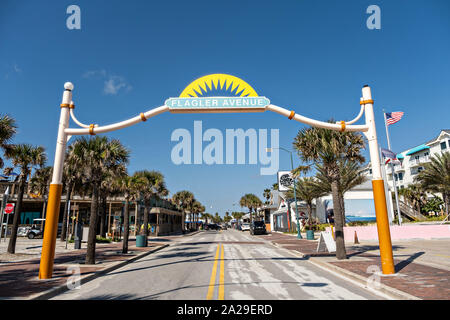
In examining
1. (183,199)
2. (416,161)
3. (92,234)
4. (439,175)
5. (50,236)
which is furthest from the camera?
(183,199)

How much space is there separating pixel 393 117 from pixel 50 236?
1000 inches

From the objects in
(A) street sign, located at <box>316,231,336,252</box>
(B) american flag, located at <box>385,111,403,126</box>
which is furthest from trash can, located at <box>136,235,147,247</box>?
(B) american flag, located at <box>385,111,403,126</box>

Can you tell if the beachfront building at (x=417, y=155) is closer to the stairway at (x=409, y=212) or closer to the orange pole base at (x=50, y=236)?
the stairway at (x=409, y=212)

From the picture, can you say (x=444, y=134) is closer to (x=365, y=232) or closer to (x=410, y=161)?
(x=410, y=161)

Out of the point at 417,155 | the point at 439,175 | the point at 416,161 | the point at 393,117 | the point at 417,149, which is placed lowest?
the point at 439,175

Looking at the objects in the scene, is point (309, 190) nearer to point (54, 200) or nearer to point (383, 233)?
point (383, 233)

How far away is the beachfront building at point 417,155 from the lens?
160 feet

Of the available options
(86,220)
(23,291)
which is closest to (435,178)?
(23,291)

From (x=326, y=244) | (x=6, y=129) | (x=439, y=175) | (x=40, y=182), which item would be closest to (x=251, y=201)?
(x=439, y=175)

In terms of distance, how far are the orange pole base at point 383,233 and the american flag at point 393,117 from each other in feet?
56.4

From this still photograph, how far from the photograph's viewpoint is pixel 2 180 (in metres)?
40.0

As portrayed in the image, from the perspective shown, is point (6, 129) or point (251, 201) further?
→ point (251, 201)

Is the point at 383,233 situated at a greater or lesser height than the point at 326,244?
greater

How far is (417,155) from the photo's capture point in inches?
2205
